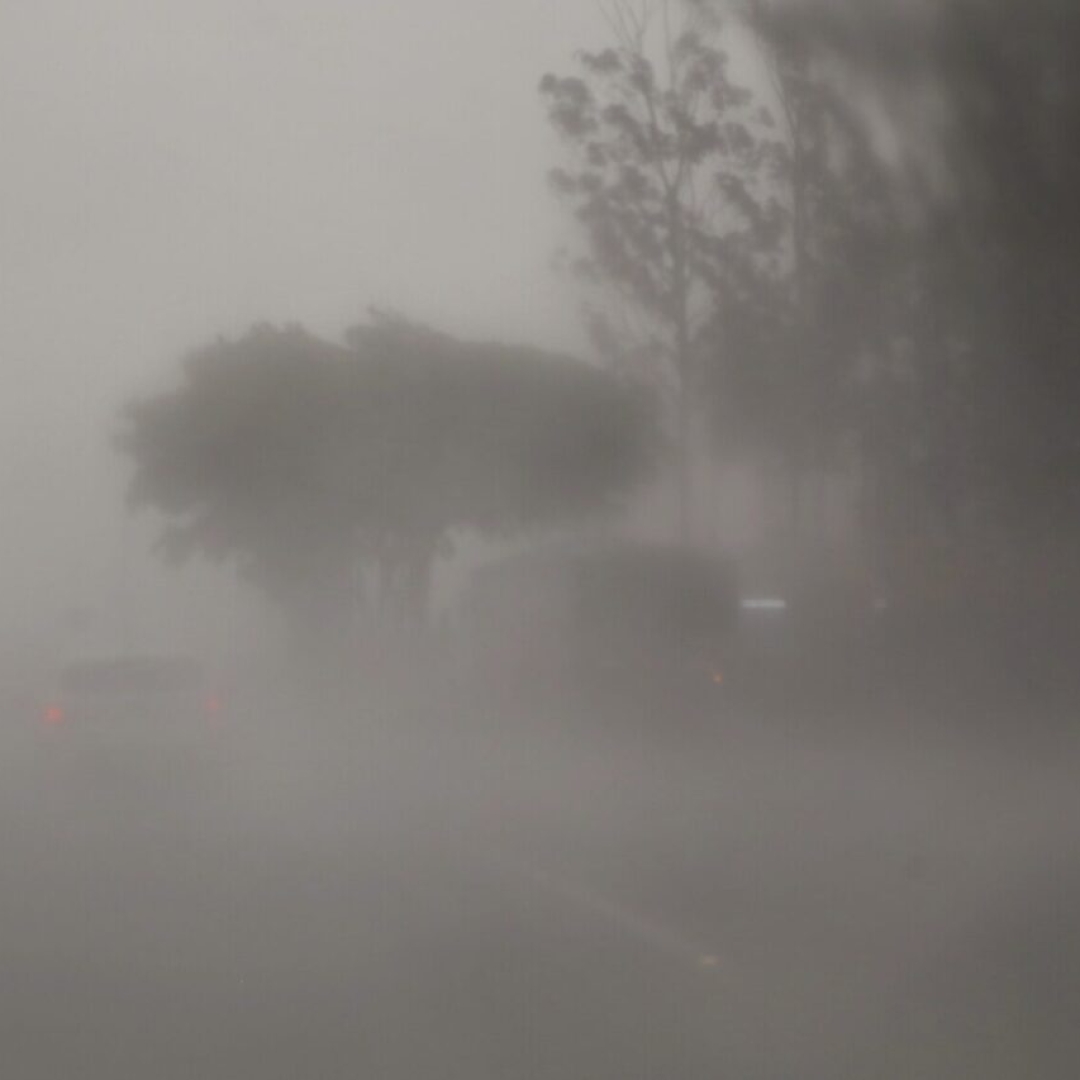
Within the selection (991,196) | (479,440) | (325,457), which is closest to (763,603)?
(479,440)

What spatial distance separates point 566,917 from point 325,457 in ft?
30.1

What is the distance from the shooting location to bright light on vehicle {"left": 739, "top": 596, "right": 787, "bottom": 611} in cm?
1438

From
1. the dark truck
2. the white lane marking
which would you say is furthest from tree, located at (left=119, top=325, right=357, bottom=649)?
the white lane marking

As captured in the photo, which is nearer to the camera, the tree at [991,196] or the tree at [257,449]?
the tree at [991,196]

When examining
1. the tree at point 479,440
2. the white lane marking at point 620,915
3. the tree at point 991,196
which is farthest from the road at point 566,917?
the tree at point 991,196

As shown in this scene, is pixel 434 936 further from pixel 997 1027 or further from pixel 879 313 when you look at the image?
pixel 879 313

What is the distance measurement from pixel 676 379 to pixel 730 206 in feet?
4.10

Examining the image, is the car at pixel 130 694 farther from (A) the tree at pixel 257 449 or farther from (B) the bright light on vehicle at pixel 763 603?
(B) the bright light on vehicle at pixel 763 603

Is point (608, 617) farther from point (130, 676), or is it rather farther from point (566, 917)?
point (566, 917)

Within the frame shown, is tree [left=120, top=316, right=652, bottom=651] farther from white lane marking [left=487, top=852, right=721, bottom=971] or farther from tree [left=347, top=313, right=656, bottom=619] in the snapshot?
white lane marking [left=487, top=852, right=721, bottom=971]

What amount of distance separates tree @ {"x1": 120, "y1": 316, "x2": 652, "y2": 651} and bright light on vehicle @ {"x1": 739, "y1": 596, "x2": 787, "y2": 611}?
283cm

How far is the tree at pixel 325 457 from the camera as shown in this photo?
17406 mm

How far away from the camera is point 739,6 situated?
43.9 ft

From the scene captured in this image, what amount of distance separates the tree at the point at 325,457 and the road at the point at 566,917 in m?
1.88
